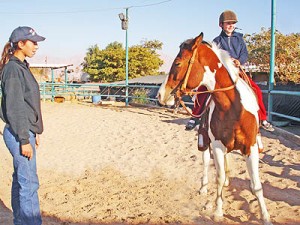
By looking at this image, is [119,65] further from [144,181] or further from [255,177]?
[255,177]

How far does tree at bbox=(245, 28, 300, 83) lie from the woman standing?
15.1 m

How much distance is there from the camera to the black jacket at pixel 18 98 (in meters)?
2.87

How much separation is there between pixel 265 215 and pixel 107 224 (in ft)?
5.47

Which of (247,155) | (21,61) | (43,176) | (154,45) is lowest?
(43,176)

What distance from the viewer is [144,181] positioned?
18.2 feet

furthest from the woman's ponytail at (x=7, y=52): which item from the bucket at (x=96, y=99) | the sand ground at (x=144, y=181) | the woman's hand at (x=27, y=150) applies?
the bucket at (x=96, y=99)

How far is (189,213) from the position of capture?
13.6 ft

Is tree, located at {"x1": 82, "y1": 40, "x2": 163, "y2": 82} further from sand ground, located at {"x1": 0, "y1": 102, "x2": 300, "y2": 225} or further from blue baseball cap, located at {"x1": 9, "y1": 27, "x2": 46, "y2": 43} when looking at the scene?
blue baseball cap, located at {"x1": 9, "y1": 27, "x2": 46, "y2": 43}

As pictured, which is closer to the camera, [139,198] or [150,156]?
[139,198]

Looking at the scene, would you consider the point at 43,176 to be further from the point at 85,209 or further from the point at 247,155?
the point at 247,155

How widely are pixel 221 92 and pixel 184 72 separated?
433mm

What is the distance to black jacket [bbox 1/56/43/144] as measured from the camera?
2.87 m

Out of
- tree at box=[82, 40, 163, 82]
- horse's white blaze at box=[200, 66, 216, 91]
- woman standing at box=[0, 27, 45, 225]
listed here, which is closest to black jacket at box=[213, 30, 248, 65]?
horse's white blaze at box=[200, 66, 216, 91]

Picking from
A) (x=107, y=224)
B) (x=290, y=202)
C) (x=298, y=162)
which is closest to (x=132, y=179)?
(x=107, y=224)
